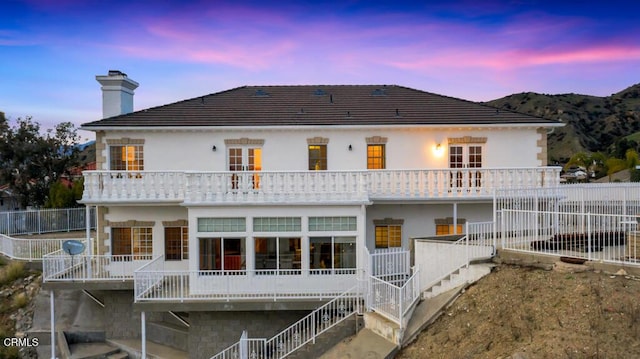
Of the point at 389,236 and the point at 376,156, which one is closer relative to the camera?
the point at 389,236

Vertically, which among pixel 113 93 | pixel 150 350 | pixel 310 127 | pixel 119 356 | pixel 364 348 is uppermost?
pixel 113 93

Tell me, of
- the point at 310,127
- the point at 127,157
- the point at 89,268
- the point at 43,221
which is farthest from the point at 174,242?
the point at 43,221

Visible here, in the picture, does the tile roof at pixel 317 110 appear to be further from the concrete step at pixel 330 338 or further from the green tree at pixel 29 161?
the green tree at pixel 29 161

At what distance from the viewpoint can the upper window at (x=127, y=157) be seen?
19.6m

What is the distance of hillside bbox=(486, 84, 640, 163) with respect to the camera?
8219 centimetres

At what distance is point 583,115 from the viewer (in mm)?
95062

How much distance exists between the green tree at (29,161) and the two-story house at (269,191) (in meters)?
20.3

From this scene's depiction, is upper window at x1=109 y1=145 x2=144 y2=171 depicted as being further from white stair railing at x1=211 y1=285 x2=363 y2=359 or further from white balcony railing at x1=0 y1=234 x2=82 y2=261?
white stair railing at x1=211 y1=285 x2=363 y2=359

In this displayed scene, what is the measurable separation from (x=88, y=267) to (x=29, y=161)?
25339 millimetres

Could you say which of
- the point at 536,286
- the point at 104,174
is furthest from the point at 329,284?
the point at 104,174

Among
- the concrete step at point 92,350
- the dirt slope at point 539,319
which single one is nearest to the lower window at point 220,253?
the concrete step at point 92,350

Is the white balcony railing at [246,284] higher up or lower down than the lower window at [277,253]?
lower down

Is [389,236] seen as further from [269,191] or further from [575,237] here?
[575,237]

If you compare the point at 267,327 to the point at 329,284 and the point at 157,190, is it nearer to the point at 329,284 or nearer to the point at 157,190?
the point at 329,284
